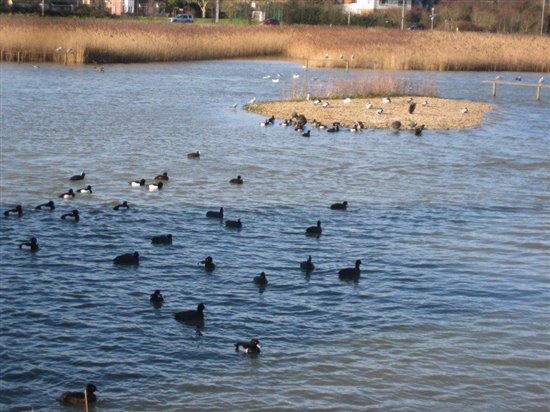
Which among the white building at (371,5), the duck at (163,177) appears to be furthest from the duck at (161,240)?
the white building at (371,5)

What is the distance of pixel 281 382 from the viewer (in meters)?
11.7

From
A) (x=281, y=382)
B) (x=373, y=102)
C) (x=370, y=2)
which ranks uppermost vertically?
(x=370, y=2)

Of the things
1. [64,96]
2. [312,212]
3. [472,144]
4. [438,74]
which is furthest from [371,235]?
[438,74]

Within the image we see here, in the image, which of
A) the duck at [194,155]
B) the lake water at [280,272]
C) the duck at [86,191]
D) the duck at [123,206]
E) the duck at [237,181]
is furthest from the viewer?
the duck at [194,155]

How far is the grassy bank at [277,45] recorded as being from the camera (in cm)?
5203

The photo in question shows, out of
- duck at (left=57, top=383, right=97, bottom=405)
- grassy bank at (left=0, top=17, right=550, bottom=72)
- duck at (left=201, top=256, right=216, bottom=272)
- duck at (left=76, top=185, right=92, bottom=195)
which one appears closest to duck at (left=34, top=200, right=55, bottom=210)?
duck at (left=76, top=185, right=92, bottom=195)

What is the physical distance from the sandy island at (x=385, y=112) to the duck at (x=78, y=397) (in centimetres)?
2236

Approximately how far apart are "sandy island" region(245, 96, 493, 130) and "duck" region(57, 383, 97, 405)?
2236 cm

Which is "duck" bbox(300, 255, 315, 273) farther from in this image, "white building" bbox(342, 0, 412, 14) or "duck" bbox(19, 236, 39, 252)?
"white building" bbox(342, 0, 412, 14)

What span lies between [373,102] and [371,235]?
764 inches

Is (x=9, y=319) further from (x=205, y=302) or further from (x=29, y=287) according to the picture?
(x=205, y=302)

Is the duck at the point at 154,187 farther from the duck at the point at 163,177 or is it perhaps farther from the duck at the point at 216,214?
the duck at the point at 216,214

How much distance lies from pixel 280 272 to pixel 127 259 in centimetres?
249

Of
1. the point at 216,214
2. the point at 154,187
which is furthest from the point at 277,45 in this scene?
the point at 216,214
